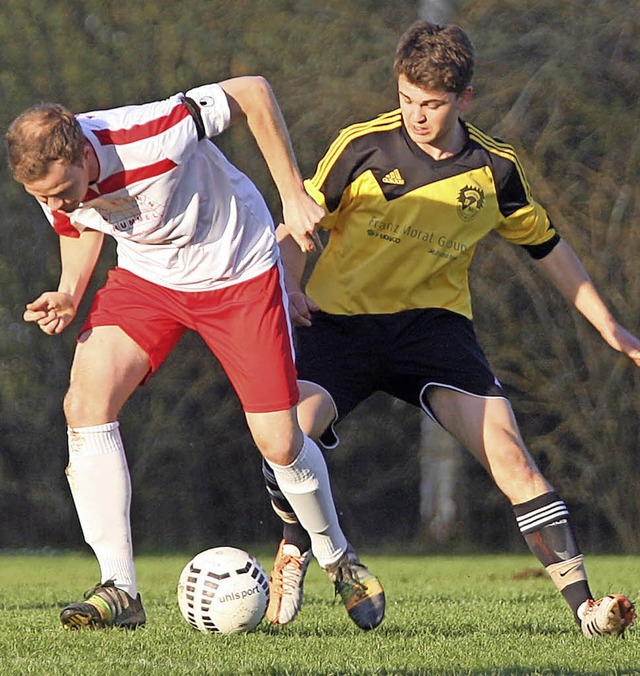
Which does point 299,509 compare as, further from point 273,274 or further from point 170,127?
point 170,127

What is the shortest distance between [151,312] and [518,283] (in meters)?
12.3

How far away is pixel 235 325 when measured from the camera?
486 cm

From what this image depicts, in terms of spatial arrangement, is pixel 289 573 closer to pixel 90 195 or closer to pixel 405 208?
pixel 405 208

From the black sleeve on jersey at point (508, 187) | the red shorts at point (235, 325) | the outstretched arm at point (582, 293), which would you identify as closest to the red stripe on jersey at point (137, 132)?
the red shorts at point (235, 325)

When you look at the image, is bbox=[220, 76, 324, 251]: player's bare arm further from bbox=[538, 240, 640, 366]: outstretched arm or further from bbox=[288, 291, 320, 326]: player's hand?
bbox=[538, 240, 640, 366]: outstretched arm

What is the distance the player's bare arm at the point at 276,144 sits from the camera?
4562mm

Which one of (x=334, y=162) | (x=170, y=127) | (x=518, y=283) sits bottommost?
(x=518, y=283)

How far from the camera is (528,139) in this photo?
52.3ft

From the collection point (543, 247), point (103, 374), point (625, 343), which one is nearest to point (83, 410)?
point (103, 374)

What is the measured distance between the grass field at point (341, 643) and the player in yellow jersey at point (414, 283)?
413 millimetres

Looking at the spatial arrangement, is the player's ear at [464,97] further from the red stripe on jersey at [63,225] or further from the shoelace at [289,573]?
the shoelace at [289,573]

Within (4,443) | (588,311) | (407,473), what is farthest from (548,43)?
(588,311)

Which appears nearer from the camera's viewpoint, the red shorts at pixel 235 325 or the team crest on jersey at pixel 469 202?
the red shorts at pixel 235 325

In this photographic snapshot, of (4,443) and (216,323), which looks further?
(4,443)
